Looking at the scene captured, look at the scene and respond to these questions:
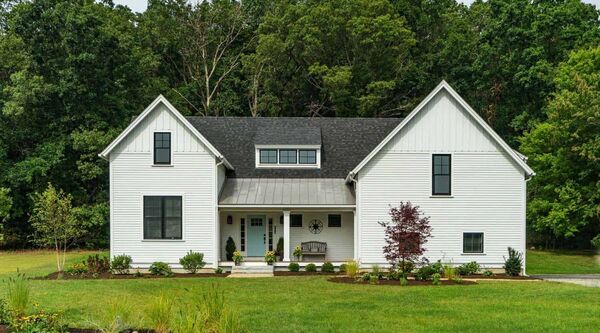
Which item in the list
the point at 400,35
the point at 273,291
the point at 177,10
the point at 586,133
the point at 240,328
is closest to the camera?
the point at 240,328

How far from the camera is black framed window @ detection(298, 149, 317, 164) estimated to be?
3027 centimetres

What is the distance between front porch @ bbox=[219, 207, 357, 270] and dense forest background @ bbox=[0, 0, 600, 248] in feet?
30.4

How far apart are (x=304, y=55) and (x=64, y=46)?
18496 mm

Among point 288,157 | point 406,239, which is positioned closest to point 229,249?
point 288,157

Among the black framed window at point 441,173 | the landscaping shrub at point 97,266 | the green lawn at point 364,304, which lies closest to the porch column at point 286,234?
the green lawn at point 364,304

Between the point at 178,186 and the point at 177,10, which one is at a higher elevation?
the point at 177,10

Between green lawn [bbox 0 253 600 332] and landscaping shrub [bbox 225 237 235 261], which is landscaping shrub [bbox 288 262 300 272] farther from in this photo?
green lawn [bbox 0 253 600 332]

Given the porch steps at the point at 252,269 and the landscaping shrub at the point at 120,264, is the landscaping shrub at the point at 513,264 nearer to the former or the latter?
the porch steps at the point at 252,269

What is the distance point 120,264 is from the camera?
82.2ft

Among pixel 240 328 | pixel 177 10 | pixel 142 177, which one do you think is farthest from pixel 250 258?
pixel 177 10

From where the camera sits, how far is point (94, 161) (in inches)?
1535

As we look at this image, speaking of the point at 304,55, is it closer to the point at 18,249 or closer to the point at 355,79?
the point at 355,79

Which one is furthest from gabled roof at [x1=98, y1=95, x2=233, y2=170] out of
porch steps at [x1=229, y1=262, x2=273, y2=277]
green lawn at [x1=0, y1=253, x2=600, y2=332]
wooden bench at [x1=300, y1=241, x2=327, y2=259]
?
green lawn at [x1=0, y1=253, x2=600, y2=332]

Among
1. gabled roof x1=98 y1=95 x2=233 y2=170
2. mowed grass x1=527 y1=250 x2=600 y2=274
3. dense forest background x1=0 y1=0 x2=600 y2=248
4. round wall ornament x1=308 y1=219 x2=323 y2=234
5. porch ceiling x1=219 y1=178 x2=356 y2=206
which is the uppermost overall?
dense forest background x1=0 y1=0 x2=600 y2=248
